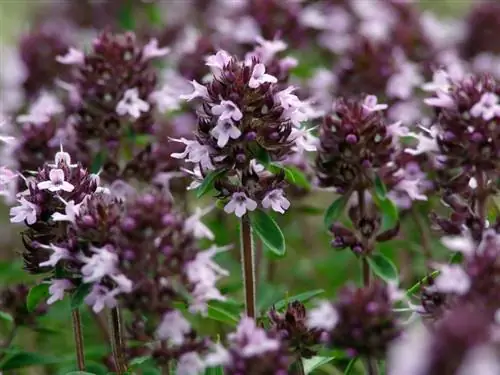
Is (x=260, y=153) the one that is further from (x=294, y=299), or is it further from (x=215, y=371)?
(x=215, y=371)

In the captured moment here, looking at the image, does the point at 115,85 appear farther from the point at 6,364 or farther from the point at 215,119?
the point at 6,364

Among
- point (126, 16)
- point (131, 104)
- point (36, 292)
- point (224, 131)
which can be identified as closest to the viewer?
point (224, 131)

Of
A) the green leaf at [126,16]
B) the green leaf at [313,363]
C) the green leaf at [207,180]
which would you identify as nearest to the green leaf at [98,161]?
the green leaf at [207,180]

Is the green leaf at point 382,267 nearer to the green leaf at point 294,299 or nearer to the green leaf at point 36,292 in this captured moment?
the green leaf at point 294,299

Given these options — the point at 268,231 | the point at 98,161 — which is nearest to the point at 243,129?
the point at 268,231

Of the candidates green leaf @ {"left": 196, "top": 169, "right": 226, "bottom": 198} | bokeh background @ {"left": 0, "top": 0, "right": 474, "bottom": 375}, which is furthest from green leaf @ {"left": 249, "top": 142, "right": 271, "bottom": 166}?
bokeh background @ {"left": 0, "top": 0, "right": 474, "bottom": 375}

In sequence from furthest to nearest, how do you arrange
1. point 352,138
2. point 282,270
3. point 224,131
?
point 282,270 → point 352,138 → point 224,131
